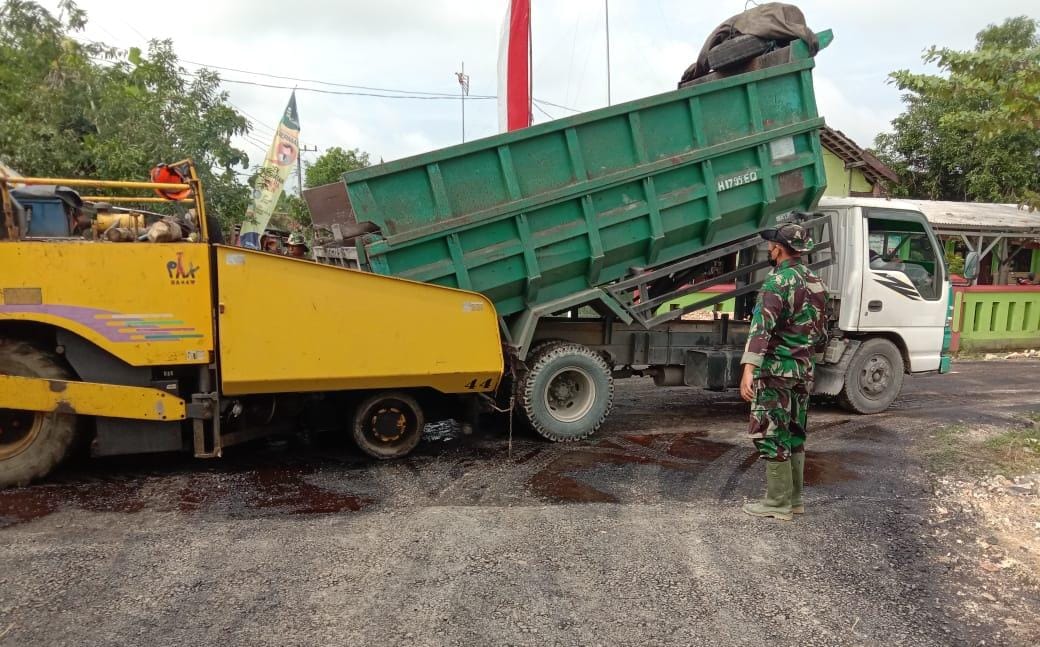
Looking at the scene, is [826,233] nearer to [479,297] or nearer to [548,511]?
[479,297]

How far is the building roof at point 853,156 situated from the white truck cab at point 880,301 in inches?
513

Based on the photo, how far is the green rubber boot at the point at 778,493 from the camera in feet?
13.0

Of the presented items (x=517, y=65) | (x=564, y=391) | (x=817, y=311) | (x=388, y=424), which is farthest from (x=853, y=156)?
(x=388, y=424)

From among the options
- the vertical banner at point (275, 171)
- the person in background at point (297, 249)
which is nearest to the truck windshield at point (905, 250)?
the person in background at point (297, 249)

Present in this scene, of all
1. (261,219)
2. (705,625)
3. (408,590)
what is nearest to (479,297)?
(408,590)

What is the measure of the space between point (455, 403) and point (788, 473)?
2.63 m

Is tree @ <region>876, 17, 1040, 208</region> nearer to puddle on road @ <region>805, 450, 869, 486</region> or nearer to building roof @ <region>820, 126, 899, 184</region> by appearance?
building roof @ <region>820, 126, 899, 184</region>

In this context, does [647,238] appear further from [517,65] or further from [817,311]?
[517,65]

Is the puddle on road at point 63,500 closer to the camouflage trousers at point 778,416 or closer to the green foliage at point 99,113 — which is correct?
the camouflage trousers at point 778,416

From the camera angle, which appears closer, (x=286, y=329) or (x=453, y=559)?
(x=453, y=559)

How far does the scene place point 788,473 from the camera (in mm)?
3982

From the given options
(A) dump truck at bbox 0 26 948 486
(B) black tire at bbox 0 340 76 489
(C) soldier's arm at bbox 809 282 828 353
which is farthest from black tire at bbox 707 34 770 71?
(B) black tire at bbox 0 340 76 489

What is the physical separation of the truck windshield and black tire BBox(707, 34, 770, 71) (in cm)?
198

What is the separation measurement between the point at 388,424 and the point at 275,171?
23.1 feet
